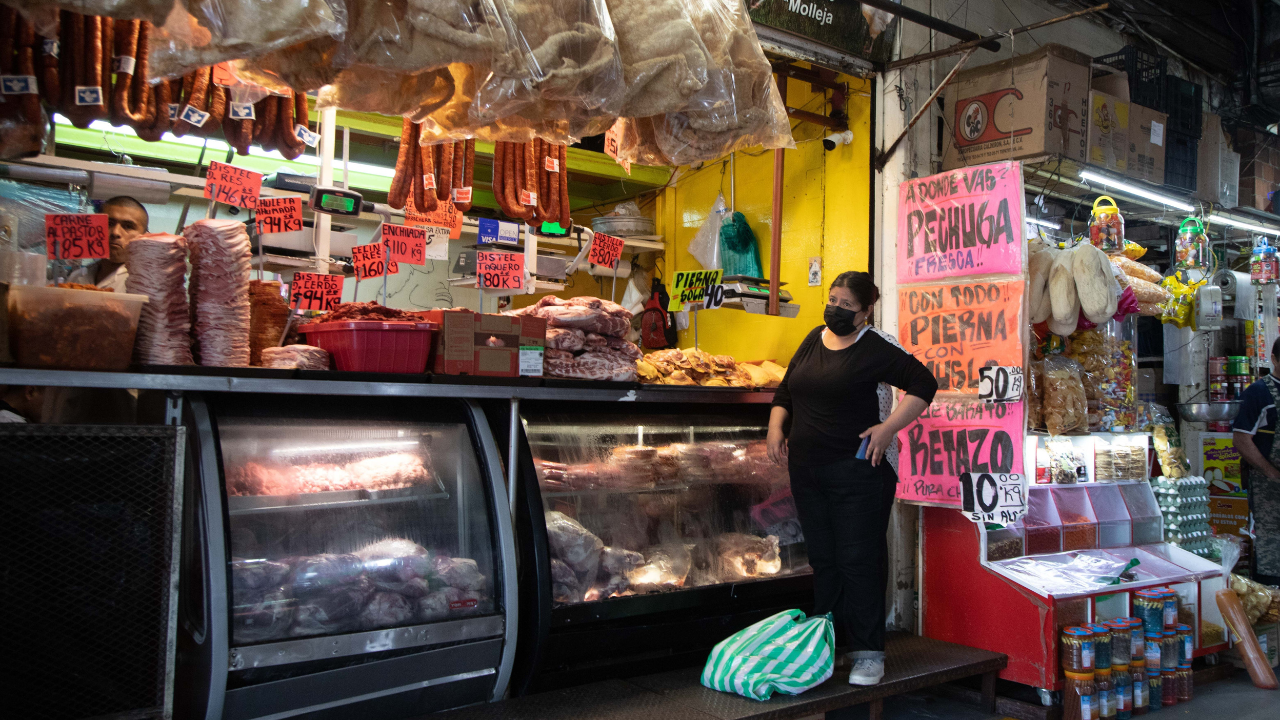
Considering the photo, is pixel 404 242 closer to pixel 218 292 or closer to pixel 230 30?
pixel 218 292

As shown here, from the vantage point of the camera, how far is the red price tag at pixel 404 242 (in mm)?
4031

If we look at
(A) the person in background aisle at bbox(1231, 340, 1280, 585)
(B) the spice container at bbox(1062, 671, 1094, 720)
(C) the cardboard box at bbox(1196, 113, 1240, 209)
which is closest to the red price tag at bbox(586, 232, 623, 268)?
(B) the spice container at bbox(1062, 671, 1094, 720)

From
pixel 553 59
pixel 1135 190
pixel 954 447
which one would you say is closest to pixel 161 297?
pixel 553 59

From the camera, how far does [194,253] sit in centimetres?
309

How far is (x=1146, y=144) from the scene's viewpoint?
6.03 m

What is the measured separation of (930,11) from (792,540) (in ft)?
11.4

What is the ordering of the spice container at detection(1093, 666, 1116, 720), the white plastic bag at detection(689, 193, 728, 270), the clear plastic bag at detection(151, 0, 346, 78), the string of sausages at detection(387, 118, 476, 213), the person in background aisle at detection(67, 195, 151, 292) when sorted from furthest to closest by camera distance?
the white plastic bag at detection(689, 193, 728, 270) < the person in background aisle at detection(67, 195, 151, 292) < the spice container at detection(1093, 666, 1116, 720) < the string of sausages at detection(387, 118, 476, 213) < the clear plastic bag at detection(151, 0, 346, 78)

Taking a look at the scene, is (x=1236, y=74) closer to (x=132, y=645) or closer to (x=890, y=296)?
(x=890, y=296)

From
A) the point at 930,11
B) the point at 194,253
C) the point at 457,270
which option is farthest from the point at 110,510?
the point at 930,11

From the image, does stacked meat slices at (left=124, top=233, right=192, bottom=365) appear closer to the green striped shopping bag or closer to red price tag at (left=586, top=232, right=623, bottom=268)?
red price tag at (left=586, top=232, right=623, bottom=268)

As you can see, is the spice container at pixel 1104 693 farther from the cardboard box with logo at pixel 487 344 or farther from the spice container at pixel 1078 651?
the cardboard box with logo at pixel 487 344

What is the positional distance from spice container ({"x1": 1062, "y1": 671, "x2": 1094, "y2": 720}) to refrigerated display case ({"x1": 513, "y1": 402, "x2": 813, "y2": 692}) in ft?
4.27

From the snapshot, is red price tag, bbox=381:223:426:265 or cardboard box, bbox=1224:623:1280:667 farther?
cardboard box, bbox=1224:623:1280:667

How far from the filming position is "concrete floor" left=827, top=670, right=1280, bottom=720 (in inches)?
168
